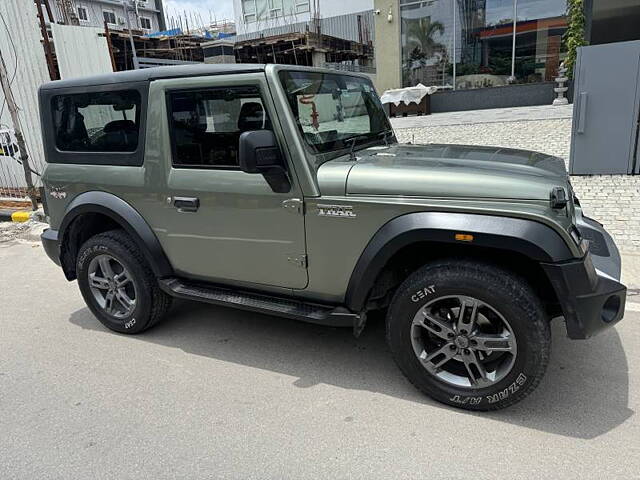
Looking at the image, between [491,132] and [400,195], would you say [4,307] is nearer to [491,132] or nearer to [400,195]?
[400,195]

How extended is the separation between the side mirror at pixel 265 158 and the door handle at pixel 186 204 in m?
0.59

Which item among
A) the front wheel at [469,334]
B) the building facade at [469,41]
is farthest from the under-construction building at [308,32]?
the front wheel at [469,334]

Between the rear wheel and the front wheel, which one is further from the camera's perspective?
the rear wheel

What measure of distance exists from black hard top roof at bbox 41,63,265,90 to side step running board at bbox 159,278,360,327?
4.76 ft

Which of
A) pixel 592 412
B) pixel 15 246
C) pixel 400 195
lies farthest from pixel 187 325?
pixel 15 246

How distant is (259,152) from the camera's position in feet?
9.11

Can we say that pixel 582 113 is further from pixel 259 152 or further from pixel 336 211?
pixel 259 152

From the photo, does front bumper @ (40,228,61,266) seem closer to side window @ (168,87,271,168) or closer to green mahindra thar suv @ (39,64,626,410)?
green mahindra thar suv @ (39,64,626,410)

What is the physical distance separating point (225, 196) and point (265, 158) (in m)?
0.50

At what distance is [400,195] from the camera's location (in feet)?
8.82

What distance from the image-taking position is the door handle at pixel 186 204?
327 cm

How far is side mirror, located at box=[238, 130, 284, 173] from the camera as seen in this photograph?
2.74 metres

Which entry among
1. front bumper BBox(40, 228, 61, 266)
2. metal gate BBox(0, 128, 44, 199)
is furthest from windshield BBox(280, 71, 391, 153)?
metal gate BBox(0, 128, 44, 199)

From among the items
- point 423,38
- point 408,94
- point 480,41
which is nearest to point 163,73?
point 408,94
